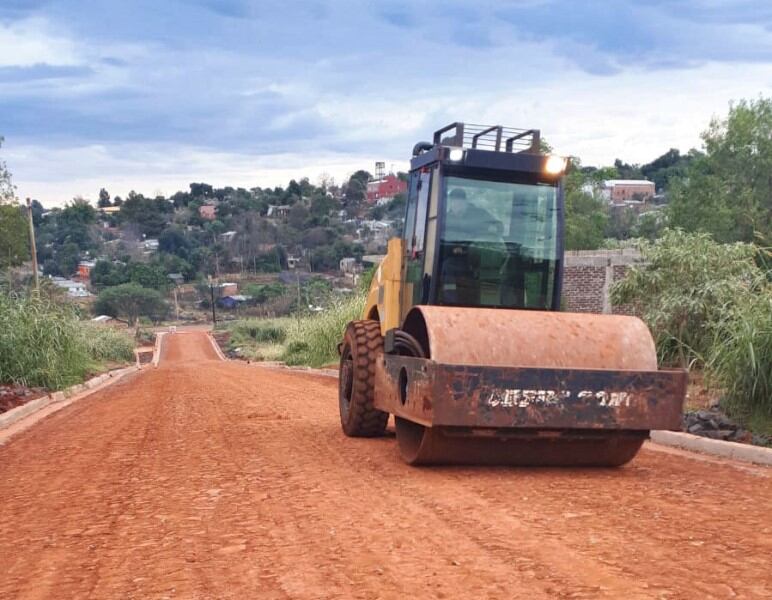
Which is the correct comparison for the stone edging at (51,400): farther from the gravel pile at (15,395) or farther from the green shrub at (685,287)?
the green shrub at (685,287)

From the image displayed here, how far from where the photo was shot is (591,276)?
78.0ft

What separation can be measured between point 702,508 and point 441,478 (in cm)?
212

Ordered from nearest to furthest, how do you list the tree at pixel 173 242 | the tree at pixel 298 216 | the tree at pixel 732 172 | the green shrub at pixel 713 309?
the green shrub at pixel 713 309 < the tree at pixel 732 172 < the tree at pixel 173 242 < the tree at pixel 298 216

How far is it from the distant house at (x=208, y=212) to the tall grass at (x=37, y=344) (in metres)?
130

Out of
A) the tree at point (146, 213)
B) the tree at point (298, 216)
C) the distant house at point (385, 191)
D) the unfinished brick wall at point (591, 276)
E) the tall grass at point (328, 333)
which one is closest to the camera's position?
the unfinished brick wall at point (591, 276)

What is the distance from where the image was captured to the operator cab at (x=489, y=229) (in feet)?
29.4

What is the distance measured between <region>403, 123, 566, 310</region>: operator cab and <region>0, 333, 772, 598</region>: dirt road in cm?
181

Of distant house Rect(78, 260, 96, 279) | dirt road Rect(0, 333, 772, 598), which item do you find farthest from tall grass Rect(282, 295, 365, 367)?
distant house Rect(78, 260, 96, 279)

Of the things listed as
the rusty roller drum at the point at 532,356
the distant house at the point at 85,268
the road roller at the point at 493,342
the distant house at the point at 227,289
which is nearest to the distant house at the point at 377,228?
the distant house at the point at 227,289

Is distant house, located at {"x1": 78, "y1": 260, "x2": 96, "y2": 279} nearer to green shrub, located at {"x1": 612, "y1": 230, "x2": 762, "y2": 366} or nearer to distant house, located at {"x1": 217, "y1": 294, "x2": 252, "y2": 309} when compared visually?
distant house, located at {"x1": 217, "y1": 294, "x2": 252, "y2": 309}

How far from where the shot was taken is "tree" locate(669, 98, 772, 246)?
1791 inches

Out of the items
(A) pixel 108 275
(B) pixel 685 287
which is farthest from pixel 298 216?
(B) pixel 685 287

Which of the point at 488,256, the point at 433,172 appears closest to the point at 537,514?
the point at 488,256

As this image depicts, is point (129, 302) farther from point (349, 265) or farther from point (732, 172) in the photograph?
point (732, 172)
